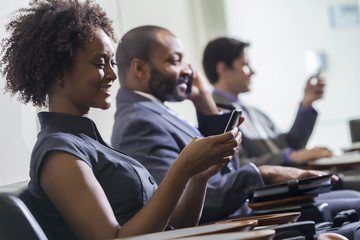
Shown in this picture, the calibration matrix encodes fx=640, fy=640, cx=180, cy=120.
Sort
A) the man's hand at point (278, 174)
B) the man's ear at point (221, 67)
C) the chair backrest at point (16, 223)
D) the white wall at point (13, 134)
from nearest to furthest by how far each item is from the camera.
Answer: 1. the chair backrest at point (16, 223)
2. the white wall at point (13, 134)
3. the man's hand at point (278, 174)
4. the man's ear at point (221, 67)

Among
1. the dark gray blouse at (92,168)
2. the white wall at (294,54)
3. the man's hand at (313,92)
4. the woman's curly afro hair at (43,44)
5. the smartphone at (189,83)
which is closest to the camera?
the dark gray blouse at (92,168)

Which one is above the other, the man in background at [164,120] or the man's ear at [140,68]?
the man's ear at [140,68]

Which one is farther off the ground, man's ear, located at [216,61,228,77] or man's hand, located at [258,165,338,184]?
man's ear, located at [216,61,228,77]

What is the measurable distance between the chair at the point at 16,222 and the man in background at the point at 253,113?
2313 millimetres

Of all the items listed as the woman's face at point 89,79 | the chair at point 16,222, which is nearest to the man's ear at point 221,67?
the woman's face at point 89,79

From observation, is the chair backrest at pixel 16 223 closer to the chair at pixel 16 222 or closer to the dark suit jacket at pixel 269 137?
the chair at pixel 16 222

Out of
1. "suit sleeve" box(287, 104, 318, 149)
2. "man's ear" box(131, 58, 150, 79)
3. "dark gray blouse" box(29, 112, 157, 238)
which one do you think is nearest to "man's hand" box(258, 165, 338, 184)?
"man's ear" box(131, 58, 150, 79)

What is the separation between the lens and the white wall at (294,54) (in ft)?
19.9

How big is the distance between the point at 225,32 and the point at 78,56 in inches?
164

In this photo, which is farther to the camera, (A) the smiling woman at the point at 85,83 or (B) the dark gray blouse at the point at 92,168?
(A) the smiling woman at the point at 85,83

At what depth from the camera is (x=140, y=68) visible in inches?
112

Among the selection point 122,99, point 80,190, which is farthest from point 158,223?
point 122,99

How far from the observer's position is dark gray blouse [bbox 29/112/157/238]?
5.49 feet

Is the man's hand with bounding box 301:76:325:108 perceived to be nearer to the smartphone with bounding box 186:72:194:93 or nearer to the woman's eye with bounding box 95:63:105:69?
the smartphone with bounding box 186:72:194:93
